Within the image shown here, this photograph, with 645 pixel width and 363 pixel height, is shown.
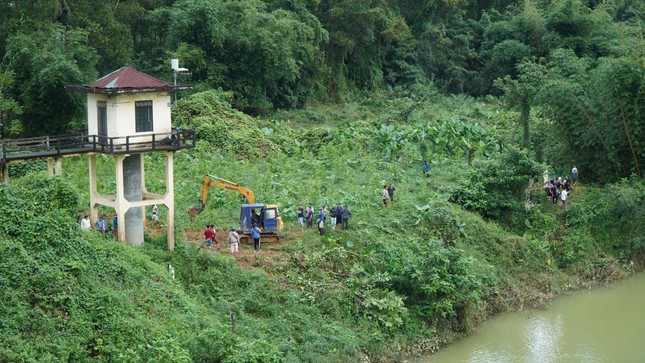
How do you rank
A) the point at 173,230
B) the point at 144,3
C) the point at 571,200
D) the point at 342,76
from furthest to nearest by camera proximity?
the point at 342,76
the point at 144,3
the point at 571,200
the point at 173,230

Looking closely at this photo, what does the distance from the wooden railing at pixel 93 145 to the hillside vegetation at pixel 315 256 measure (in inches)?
39.5

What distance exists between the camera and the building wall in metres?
25.7

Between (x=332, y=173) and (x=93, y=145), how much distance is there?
41.7 feet

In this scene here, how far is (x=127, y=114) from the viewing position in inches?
1022

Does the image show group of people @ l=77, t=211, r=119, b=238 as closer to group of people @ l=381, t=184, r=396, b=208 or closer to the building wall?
the building wall

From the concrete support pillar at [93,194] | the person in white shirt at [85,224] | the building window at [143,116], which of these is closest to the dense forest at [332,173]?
the person in white shirt at [85,224]

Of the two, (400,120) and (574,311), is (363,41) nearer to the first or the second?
(400,120)

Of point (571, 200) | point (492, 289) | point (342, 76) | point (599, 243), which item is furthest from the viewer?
point (342, 76)

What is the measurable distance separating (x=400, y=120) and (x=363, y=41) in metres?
8.23

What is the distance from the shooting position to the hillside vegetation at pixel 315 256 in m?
21.9

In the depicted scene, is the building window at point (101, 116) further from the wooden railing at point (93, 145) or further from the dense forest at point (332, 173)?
the dense forest at point (332, 173)

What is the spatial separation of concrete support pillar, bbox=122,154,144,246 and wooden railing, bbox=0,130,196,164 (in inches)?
28.4

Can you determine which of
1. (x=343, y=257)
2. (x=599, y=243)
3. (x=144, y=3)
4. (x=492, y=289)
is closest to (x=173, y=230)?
(x=343, y=257)

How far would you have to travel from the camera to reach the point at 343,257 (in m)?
28.2
